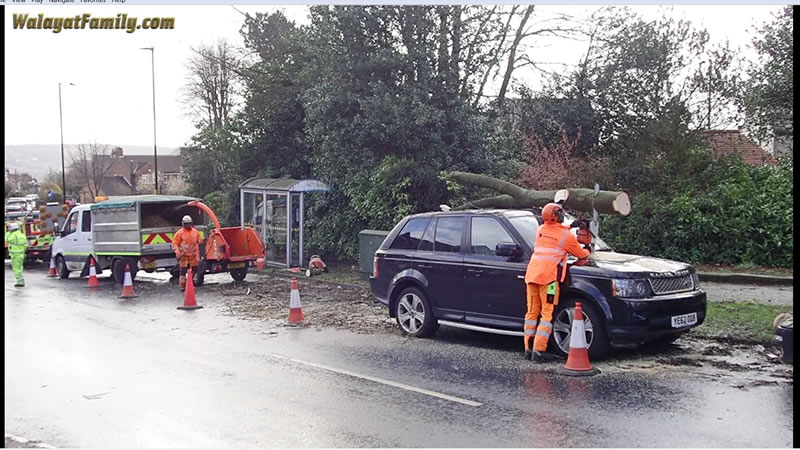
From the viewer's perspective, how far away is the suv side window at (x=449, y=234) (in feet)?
34.0

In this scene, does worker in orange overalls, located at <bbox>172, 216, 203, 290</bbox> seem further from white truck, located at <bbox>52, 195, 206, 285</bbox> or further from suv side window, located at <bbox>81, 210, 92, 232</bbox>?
suv side window, located at <bbox>81, 210, 92, 232</bbox>

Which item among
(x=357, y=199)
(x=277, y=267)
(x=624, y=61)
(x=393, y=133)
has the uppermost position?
(x=624, y=61)

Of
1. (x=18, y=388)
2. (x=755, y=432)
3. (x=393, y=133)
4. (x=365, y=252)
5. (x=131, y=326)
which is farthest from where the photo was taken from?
(x=393, y=133)

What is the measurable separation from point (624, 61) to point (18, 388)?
17.9m

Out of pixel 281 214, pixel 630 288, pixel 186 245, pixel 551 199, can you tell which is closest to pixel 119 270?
pixel 186 245

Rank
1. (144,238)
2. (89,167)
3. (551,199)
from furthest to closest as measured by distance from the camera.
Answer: (89,167) → (144,238) → (551,199)

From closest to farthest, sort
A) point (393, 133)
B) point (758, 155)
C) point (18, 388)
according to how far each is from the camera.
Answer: point (18, 388) → point (393, 133) → point (758, 155)

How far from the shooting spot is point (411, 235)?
11.0 metres

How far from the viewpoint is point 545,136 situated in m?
23.0

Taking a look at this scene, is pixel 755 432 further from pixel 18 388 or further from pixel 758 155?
pixel 758 155

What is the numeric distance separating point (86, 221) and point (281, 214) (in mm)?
5037

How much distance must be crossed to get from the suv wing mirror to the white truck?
33.7 ft

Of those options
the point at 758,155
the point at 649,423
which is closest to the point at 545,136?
the point at 758,155

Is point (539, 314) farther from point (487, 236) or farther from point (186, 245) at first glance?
point (186, 245)
